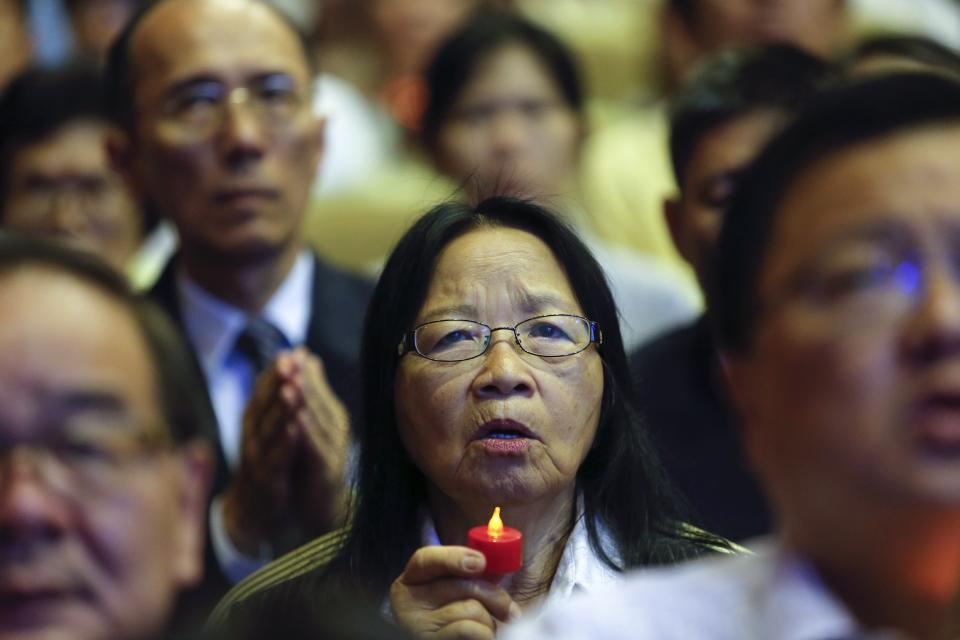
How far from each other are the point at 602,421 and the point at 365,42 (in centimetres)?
364

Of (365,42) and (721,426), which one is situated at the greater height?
(365,42)

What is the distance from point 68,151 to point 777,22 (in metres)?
1.97

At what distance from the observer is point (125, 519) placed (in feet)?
4.73

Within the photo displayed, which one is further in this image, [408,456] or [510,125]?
[510,125]

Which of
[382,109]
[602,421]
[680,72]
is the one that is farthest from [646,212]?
[602,421]

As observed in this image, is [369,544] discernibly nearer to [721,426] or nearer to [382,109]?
[721,426]

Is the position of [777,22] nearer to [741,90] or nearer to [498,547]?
[741,90]

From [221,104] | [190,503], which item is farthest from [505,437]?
[221,104]

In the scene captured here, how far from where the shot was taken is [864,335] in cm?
135

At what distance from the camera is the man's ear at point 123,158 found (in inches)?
131

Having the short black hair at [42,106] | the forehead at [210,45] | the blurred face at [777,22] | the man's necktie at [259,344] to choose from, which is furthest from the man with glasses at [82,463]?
the blurred face at [777,22]

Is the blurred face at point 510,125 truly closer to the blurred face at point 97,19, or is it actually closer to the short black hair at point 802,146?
the blurred face at point 97,19

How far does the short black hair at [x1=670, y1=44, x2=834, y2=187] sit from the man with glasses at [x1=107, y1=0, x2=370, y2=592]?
761 millimetres

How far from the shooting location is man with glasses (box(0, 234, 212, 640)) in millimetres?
1393
